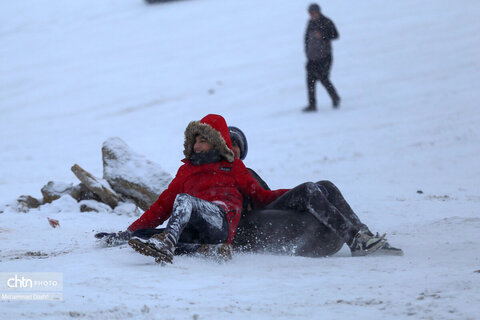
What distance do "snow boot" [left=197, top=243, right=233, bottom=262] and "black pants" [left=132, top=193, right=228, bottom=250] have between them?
3.2 inches

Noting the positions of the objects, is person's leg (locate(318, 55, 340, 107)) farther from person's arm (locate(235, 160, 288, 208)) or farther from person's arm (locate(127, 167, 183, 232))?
person's arm (locate(127, 167, 183, 232))

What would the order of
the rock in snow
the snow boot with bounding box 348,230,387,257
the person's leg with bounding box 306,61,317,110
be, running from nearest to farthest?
the snow boot with bounding box 348,230,387,257 → the rock in snow → the person's leg with bounding box 306,61,317,110

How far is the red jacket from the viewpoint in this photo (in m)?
4.26

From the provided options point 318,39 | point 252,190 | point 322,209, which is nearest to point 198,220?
point 252,190

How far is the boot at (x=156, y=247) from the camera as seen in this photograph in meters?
3.55

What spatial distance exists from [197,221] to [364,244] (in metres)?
1.07

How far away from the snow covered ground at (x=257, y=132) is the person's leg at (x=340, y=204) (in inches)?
9.9

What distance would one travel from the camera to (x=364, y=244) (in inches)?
167

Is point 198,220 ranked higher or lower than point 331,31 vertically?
lower

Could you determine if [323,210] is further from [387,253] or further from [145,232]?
[145,232]

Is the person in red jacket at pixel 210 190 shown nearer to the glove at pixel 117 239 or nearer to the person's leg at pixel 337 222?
the glove at pixel 117 239

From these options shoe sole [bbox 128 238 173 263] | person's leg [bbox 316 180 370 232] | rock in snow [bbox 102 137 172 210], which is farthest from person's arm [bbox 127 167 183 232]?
rock in snow [bbox 102 137 172 210]

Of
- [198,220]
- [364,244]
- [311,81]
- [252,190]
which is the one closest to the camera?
[198,220]

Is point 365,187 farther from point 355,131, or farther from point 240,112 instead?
point 240,112
